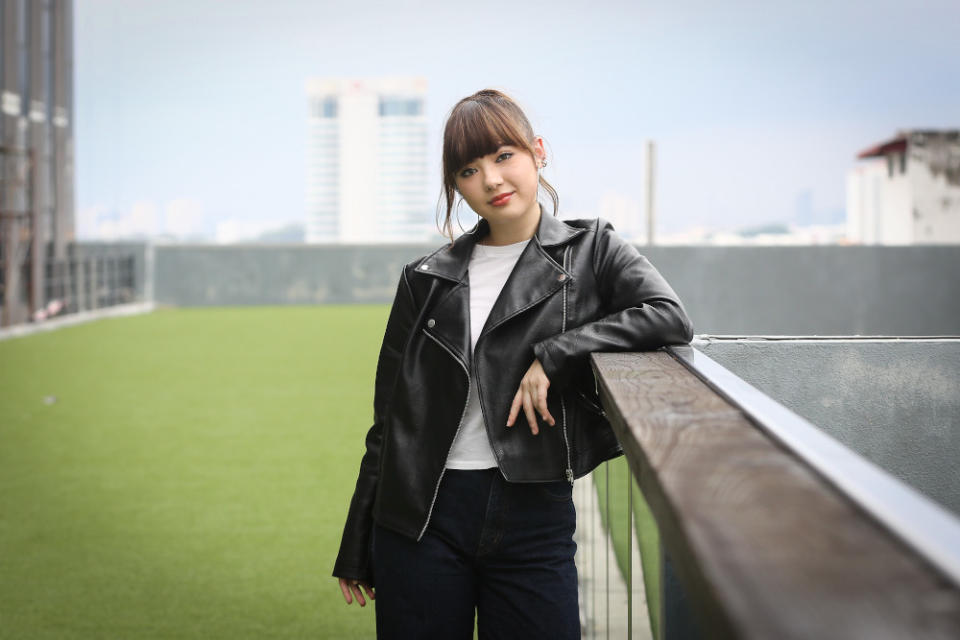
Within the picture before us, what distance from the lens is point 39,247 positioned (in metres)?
11.3

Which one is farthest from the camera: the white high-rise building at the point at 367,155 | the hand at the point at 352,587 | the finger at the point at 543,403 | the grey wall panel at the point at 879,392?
the white high-rise building at the point at 367,155

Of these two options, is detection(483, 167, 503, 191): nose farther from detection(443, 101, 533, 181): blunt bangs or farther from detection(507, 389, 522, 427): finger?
detection(507, 389, 522, 427): finger

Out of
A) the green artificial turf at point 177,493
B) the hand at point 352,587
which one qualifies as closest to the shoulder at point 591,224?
the hand at point 352,587

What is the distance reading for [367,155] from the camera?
39031mm

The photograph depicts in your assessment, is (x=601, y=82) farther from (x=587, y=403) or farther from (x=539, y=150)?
(x=587, y=403)

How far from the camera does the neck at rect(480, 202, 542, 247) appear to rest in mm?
1424

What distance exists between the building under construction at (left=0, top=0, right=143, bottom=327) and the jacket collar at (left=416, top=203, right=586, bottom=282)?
10.2 metres

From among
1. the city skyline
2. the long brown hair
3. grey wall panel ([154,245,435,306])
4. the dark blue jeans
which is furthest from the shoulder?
the city skyline

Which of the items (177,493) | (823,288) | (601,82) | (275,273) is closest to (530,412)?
(177,493)

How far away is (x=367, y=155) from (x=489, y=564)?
38.5m

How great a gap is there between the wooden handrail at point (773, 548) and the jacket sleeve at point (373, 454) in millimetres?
660

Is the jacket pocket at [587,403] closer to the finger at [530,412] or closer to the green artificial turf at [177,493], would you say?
the finger at [530,412]

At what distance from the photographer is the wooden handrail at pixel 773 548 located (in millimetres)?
420

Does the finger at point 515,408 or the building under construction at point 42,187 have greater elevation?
the building under construction at point 42,187
